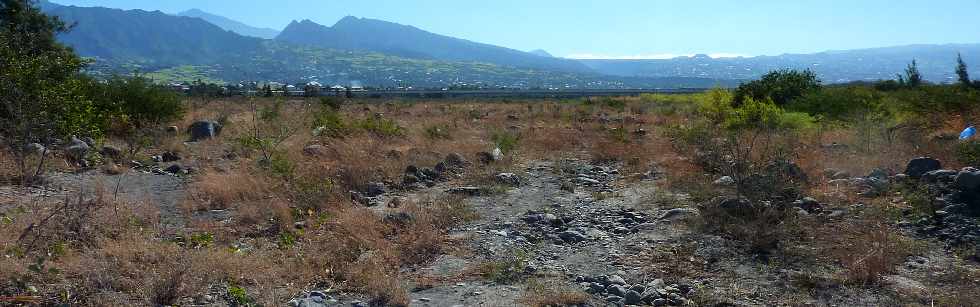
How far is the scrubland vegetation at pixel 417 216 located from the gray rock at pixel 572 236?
0.34ft

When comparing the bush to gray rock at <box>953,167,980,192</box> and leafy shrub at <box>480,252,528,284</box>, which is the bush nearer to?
leafy shrub at <box>480,252,528,284</box>

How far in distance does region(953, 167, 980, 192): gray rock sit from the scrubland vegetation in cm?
14

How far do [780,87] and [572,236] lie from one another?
22.8 m

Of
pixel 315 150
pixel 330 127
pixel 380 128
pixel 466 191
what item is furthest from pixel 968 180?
pixel 330 127

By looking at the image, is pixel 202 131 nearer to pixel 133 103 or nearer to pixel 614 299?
pixel 133 103

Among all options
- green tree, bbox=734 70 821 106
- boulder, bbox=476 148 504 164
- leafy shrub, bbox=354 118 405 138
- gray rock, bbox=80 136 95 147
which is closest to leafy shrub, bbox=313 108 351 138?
leafy shrub, bbox=354 118 405 138

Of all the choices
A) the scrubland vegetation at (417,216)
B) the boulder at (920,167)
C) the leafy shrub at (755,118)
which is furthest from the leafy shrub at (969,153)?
the leafy shrub at (755,118)

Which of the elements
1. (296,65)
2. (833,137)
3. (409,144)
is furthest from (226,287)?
(296,65)

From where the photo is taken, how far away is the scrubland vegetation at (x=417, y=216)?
17.4 feet

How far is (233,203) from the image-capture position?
8594 millimetres

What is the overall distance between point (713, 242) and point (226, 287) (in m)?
5.06

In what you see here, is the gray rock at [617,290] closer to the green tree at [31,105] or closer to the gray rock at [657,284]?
the gray rock at [657,284]

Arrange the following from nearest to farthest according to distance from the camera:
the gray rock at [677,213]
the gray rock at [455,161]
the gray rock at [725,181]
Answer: the gray rock at [677,213] < the gray rock at [725,181] < the gray rock at [455,161]

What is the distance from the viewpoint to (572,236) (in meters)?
7.38
